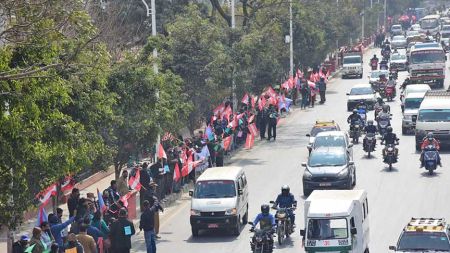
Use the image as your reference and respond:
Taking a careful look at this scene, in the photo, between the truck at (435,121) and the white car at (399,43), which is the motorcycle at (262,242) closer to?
the truck at (435,121)

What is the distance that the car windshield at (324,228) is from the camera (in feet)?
86.7

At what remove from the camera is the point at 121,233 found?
26.5 meters

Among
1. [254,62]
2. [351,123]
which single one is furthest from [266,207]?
[254,62]

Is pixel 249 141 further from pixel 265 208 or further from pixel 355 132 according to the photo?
pixel 265 208

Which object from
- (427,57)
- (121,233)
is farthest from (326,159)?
(427,57)

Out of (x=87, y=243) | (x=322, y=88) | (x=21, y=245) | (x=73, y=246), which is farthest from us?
(x=322, y=88)

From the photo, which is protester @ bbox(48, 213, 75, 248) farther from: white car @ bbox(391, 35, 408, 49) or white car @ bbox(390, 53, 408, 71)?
white car @ bbox(391, 35, 408, 49)

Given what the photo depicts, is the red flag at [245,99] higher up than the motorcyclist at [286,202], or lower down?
higher up

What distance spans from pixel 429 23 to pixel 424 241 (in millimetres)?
106919

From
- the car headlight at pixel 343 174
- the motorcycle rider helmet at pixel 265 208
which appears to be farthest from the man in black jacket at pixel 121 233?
the car headlight at pixel 343 174

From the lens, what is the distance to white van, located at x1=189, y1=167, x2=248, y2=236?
31.8m

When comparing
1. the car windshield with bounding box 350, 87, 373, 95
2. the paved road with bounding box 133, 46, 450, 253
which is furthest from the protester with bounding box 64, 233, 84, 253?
the car windshield with bounding box 350, 87, 373, 95

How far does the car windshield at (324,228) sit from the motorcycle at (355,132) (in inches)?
932

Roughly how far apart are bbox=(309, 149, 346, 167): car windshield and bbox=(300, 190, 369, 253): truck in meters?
11.0
